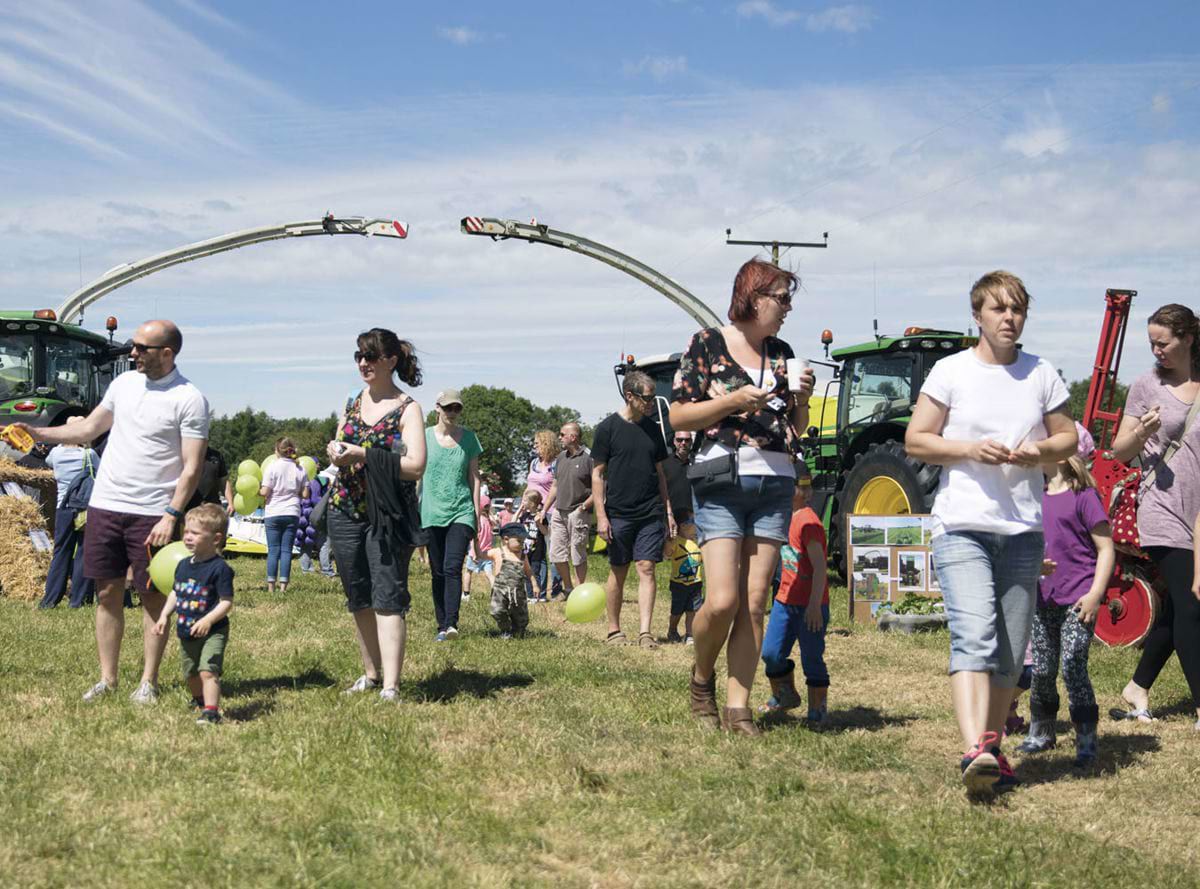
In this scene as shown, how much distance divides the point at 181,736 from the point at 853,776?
294 cm

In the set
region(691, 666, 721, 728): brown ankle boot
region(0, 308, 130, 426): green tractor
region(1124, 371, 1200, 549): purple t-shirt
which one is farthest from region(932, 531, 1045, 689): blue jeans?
region(0, 308, 130, 426): green tractor

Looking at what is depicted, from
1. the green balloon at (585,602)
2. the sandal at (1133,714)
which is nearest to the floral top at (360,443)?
the green balloon at (585,602)

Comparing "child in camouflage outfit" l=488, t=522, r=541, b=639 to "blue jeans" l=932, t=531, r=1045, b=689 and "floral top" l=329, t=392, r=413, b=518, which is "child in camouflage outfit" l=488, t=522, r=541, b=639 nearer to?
"floral top" l=329, t=392, r=413, b=518

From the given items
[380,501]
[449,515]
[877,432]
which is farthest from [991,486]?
[877,432]

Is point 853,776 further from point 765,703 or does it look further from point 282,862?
→ point 282,862

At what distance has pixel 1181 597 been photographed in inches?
249

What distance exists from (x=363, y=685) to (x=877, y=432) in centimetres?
844

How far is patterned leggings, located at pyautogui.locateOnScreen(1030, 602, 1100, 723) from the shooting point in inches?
229

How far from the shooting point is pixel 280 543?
46.8 feet

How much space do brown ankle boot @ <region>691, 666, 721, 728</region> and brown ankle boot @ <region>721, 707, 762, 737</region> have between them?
152 millimetres

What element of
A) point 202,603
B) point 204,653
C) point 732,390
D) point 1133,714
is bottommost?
point 1133,714

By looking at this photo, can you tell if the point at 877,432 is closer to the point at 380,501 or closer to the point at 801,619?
the point at 801,619

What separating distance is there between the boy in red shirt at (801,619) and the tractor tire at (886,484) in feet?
20.5

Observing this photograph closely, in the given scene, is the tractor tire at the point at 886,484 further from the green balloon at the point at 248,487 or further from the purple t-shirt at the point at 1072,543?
the green balloon at the point at 248,487
